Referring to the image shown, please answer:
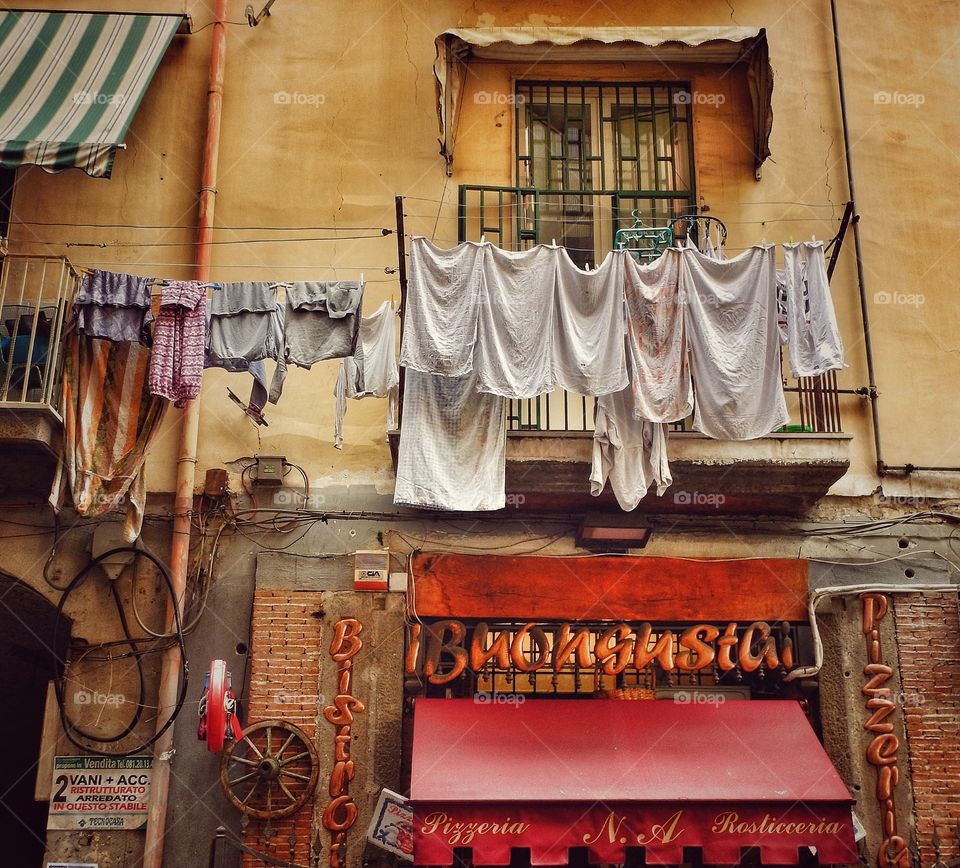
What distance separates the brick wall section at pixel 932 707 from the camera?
8.73 metres

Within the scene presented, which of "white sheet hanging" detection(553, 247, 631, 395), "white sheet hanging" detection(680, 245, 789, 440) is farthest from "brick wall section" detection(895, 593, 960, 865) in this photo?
"white sheet hanging" detection(553, 247, 631, 395)

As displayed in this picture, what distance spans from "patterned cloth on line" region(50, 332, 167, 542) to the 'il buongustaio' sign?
2905 millimetres

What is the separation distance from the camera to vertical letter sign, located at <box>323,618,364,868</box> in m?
8.51

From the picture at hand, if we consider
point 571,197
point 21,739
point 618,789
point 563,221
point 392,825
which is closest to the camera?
point 618,789

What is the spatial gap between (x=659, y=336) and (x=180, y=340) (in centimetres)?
425

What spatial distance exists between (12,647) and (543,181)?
26.1 ft

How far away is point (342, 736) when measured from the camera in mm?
8719

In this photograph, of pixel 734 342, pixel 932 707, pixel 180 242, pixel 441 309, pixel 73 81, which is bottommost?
pixel 932 707

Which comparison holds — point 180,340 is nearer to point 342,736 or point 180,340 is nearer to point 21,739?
point 342,736

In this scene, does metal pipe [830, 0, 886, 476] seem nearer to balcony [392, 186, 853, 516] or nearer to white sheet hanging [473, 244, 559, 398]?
balcony [392, 186, 853, 516]

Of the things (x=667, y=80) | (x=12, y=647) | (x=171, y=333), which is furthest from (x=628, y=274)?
(x=12, y=647)

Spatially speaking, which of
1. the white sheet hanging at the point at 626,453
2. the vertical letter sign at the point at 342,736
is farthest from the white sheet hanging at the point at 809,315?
the vertical letter sign at the point at 342,736

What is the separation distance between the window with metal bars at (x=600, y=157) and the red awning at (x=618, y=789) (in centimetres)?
491

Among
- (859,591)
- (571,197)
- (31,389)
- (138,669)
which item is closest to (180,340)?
(31,389)
